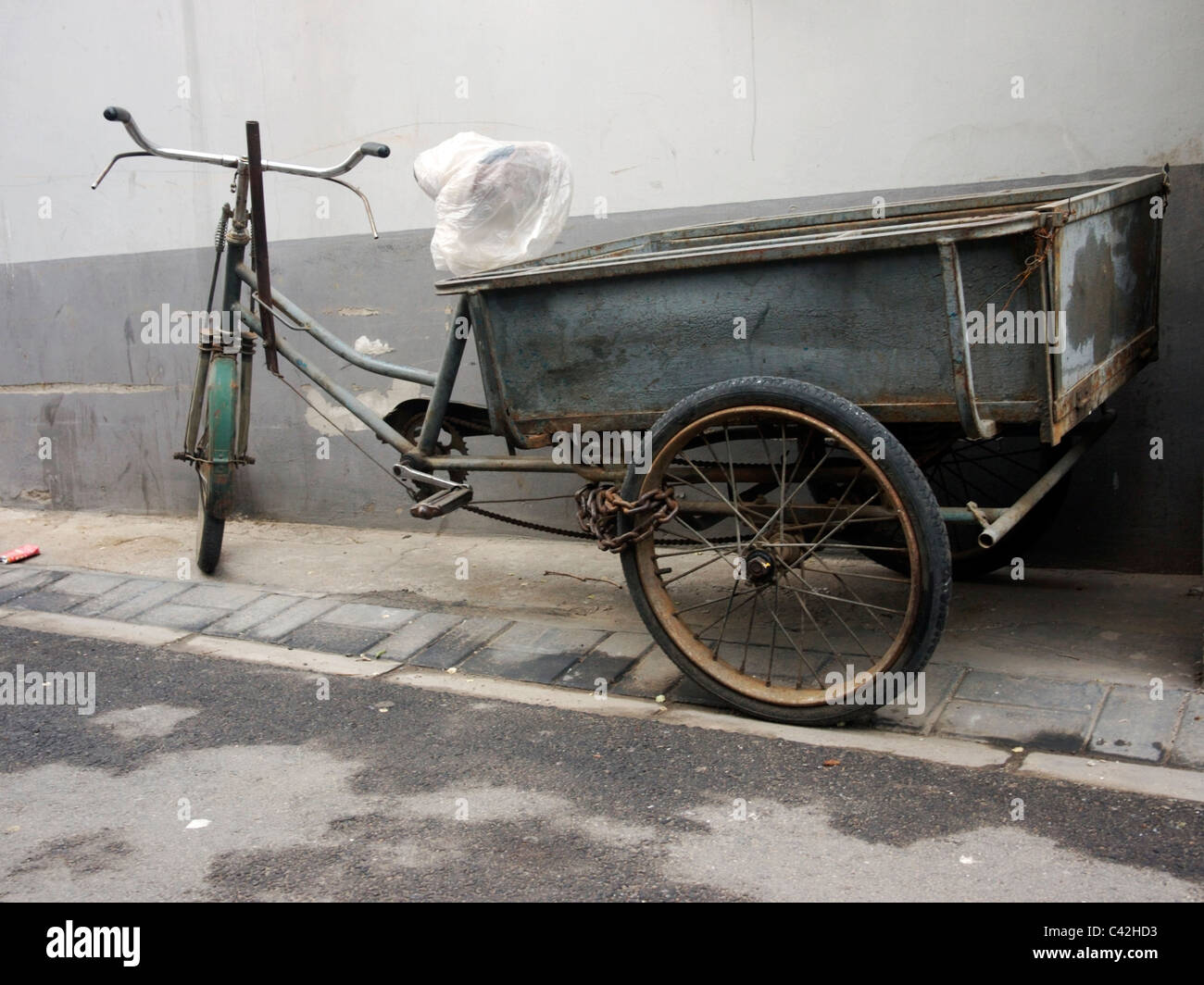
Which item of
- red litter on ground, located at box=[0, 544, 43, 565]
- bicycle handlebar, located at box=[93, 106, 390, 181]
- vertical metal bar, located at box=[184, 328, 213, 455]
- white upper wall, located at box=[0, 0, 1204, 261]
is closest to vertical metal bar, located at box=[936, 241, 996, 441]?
white upper wall, located at box=[0, 0, 1204, 261]

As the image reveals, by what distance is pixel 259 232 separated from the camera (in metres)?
4.43

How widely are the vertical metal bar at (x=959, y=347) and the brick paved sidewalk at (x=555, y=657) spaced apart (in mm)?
808

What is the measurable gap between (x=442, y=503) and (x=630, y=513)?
104 cm

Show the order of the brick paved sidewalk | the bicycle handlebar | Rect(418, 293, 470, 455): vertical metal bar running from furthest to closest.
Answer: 1. the bicycle handlebar
2. Rect(418, 293, 470, 455): vertical metal bar
3. the brick paved sidewalk

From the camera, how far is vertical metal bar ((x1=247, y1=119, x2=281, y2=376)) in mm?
4367

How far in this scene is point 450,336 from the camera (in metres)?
4.00

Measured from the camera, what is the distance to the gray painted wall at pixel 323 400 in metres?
4.20

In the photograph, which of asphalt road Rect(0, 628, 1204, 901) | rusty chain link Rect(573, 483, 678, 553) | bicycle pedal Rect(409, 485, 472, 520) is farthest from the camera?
bicycle pedal Rect(409, 485, 472, 520)

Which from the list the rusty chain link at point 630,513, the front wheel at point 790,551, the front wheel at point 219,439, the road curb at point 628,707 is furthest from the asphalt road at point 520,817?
the front wheel at point 219,439

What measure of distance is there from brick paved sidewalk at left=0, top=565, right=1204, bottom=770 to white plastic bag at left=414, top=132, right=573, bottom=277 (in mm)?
1326

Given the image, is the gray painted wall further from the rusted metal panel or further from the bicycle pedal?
the bicycle pedal

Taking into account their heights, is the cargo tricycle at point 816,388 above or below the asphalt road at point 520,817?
above

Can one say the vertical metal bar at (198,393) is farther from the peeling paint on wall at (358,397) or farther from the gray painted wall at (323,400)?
the gray painted wall at (323,400)

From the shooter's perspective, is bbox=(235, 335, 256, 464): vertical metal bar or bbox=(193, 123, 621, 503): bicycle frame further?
bbox=(235, 335, 256, 464): vertical metal bar
